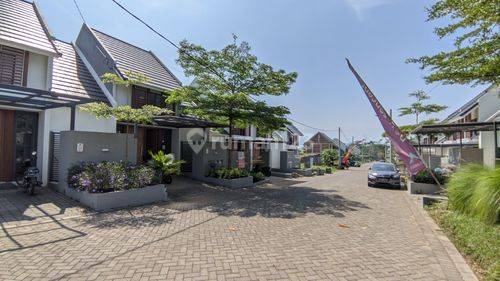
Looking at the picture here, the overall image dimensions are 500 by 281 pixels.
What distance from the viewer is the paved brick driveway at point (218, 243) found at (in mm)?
4355

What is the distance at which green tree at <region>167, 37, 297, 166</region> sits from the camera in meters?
13.0

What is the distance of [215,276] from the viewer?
418 cm

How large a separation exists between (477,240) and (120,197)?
8678 mm

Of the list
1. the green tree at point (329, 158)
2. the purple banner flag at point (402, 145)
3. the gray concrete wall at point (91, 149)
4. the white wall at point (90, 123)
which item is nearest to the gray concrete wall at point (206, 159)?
the white wall at point (90, 123)

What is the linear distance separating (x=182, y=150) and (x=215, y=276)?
543 inches

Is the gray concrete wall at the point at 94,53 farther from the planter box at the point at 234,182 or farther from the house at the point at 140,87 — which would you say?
the planter box at the point at 234,182

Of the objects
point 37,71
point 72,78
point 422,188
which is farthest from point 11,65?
point 422,188

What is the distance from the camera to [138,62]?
1709 cm

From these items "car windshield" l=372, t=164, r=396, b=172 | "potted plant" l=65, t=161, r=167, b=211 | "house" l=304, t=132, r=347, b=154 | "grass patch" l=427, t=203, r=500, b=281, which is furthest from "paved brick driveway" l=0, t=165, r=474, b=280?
"house" l=304, t=132, r=347, b=154

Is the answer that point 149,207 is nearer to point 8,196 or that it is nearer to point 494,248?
point 8,196

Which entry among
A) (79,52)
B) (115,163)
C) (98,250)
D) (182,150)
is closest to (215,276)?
(98,250)

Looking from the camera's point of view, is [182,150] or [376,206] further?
[182,150]

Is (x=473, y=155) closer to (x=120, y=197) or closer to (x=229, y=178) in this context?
Result: (x=229, y=178)

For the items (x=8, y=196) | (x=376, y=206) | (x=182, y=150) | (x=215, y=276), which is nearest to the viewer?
(x=215, y=276)
